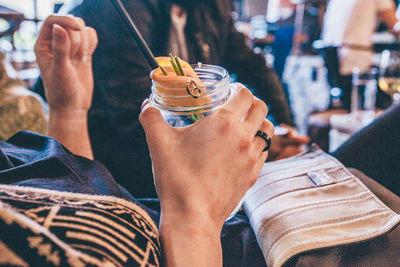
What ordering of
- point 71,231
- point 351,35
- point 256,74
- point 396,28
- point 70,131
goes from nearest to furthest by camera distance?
1. point 71,231
2. point 70,131
3. point 256,74
4. point 351,35
5. point 396,28

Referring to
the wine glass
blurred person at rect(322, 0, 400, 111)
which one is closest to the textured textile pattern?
A: the wine glass

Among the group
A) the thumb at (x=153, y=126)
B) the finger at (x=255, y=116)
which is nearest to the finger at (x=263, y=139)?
the finger at (x=255, y=116)

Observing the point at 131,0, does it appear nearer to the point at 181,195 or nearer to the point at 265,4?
the point at 181,195

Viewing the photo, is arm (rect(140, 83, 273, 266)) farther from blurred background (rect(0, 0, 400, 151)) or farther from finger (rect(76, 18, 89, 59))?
blurred background (rect(0, 0, 400, 151))

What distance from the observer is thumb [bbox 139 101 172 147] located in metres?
0.40

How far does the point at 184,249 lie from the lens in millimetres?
383

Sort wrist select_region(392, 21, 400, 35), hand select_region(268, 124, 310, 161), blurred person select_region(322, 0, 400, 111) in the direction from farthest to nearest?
wrist select_region(392, 21, 400, 35) < blurred person select_region(322, 0, 400, 111) < hand select_region(268, 124, 310, 161)

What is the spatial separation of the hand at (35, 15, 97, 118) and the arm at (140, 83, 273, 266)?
1.16 ft

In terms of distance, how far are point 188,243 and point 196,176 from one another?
9 centimetres

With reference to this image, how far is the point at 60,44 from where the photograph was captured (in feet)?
2.11

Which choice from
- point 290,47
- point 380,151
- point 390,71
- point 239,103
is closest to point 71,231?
point 239,103

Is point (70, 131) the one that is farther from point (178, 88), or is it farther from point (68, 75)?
point (178, 88)

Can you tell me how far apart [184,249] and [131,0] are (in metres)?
0.87

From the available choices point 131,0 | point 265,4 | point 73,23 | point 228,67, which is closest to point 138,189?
point 73,23
